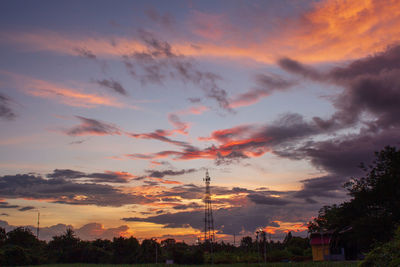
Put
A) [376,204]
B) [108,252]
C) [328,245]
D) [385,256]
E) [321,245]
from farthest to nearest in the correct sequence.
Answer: [108,252] → [321,245] → [328,245] → [376,204] → [385,256]

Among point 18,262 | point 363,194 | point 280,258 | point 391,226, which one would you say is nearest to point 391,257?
point 391,226

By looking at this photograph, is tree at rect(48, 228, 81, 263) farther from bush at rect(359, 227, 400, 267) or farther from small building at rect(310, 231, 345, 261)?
bush at rect(359, 227, 400, 267)

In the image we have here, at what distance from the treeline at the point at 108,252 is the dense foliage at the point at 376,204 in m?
31.9

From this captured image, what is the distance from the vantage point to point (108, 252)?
370 feet

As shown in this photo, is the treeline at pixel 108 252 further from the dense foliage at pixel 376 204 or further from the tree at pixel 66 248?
the dense foliage at pixel 376 204

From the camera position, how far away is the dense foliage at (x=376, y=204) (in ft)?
179

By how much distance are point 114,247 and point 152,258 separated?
14.4 meters

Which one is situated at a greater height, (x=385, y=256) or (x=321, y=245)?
(x=385, y=256)

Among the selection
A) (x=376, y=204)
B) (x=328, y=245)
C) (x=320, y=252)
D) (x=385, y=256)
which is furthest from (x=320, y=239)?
(x=385, y=256)

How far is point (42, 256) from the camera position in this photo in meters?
106

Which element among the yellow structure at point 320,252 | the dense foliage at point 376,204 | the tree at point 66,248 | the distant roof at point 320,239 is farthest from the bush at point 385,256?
the tree at point 66,248

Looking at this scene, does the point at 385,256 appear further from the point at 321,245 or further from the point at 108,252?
the point at 108,252

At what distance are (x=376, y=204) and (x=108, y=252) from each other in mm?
79220

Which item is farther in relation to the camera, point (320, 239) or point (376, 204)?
point (320, 239)
